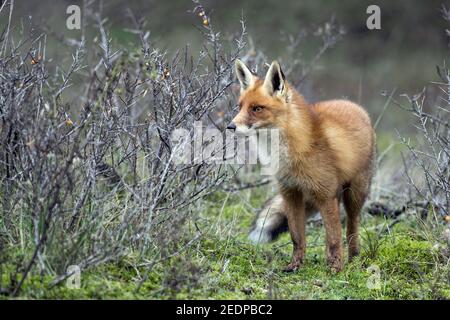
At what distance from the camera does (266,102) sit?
6434 millimetres

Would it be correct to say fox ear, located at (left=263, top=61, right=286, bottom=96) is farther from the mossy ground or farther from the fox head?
the mossy ground

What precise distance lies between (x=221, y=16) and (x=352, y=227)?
1559 cm

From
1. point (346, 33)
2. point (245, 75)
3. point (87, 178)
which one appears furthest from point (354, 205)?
point (346, 33)

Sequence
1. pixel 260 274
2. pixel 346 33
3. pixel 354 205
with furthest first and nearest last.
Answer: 1. pixel 346 33
2. pixel 354 205
3. pixel 260 274

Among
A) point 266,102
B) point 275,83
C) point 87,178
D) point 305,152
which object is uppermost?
→ point 275,83

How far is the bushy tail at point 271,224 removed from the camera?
689 cm

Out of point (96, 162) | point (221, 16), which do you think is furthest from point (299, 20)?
point (96, 162)

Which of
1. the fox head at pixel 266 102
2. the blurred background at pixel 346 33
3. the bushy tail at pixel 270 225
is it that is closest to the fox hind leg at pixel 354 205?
the bushy tail at pixel 270 225

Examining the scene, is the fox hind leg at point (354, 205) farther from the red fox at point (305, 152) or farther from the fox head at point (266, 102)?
the fox head at point (266, 102)

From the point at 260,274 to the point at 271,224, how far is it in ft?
3.57

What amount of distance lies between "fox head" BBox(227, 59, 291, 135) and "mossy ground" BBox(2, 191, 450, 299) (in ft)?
3.64

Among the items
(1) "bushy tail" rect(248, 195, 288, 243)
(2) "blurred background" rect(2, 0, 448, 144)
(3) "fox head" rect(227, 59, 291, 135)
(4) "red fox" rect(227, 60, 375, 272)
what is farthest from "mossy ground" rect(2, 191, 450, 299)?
(2) "blurred background" rect(2, 0, 448, 144)

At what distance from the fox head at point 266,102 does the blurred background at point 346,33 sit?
10.7 metres

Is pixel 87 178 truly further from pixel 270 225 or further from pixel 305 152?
pixel 270 225
